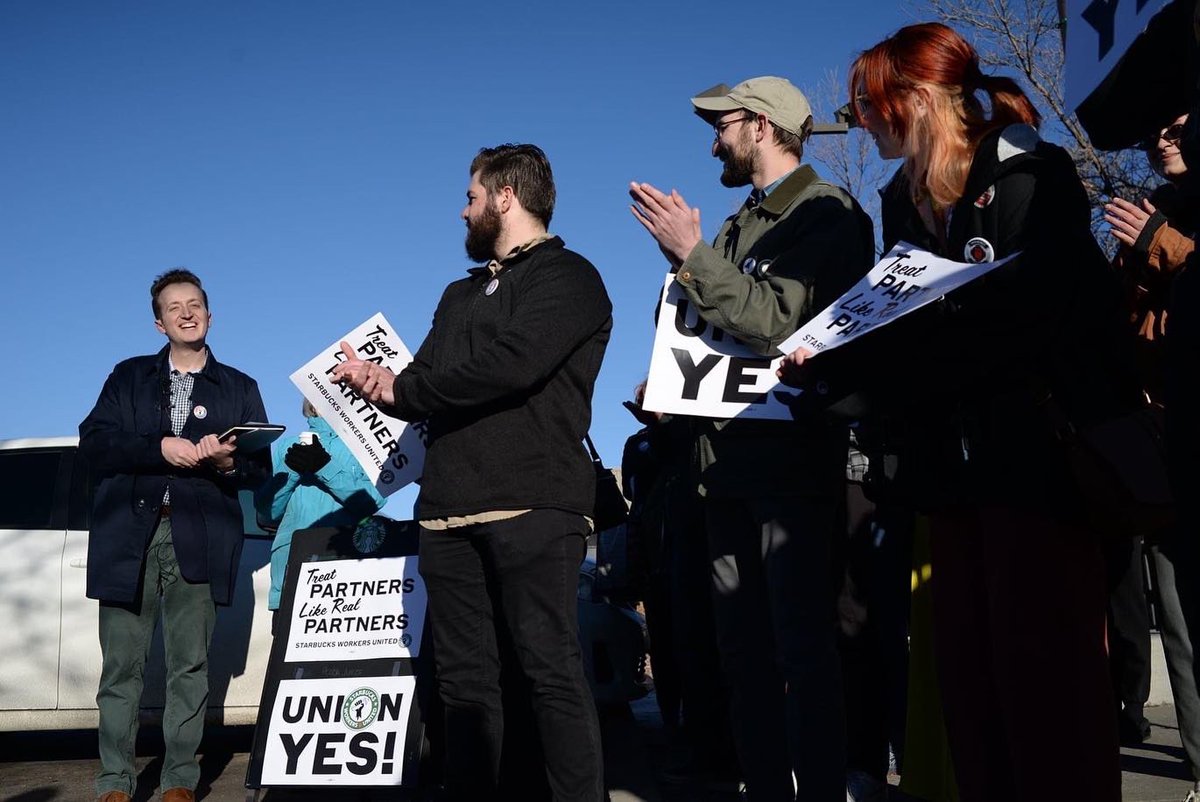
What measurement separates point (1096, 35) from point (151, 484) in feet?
13.7

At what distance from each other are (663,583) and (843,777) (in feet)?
9.84

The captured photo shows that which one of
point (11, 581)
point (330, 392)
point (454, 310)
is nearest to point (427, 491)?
point (454, 310)

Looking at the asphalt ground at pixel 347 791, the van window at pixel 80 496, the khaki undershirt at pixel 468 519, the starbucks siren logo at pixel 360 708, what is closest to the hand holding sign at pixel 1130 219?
the asphalt ground at pixel 347 791

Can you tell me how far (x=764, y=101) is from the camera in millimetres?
3902

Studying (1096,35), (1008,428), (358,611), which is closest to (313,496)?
(358,611)

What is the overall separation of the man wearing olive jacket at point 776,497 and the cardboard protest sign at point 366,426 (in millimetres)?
1434

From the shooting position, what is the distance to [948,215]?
105 inches

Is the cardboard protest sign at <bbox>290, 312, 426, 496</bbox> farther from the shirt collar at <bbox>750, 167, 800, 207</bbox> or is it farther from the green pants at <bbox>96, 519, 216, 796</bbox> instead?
the shirt collar at <bbox>750, 167, 800, 207</bbox>

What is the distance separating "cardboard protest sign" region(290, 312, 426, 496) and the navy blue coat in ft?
2.37

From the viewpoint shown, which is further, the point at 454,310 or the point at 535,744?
the point at 535,744

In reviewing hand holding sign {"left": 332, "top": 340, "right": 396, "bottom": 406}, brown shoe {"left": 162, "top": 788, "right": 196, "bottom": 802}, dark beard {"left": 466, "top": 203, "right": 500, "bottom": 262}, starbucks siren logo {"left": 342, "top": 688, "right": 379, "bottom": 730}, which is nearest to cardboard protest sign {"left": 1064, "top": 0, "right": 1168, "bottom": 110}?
dark beard {"left": 466, "top": 203, "right": 500, "bottom": 262}

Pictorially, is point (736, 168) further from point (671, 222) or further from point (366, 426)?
point (366, 426)

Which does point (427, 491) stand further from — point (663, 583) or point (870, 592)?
point (663, 583)

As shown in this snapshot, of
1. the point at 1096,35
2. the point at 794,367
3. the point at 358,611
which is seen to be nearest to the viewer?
the point at 1096,35
